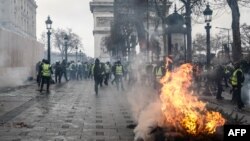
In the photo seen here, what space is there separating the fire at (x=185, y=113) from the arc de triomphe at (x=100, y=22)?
7494 cm

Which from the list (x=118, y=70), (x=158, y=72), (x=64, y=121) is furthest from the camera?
(x=118, y=70)

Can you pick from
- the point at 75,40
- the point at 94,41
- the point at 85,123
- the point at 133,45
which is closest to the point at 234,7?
Answer: the point at 85,123

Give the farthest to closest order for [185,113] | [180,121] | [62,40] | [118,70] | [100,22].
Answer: [62,40] < [100,22] < [118,70] < [185,113] < [180,121]

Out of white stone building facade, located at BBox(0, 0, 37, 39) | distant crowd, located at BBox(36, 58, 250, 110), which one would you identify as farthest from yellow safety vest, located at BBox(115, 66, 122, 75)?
white stone building facade, located at BBox(0, 0, 37, 39)

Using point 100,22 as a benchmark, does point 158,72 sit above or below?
below

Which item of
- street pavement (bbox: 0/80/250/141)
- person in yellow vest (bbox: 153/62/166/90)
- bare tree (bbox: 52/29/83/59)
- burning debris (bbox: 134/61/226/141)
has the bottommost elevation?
street pavement (bbox: 0/80/250/141)

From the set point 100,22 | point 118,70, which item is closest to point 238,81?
point 118,70

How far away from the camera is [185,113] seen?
960cm

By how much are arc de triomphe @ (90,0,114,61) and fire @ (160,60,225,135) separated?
7494 cm

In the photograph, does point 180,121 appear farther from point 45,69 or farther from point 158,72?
point 45,69

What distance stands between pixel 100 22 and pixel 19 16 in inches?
802

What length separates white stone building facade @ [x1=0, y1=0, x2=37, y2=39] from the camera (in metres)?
84.9

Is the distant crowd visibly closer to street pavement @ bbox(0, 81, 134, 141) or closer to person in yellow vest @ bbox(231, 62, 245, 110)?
person in yellow vest @ bbox(231, 62, 245, 110)

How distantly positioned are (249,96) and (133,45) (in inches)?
1169
